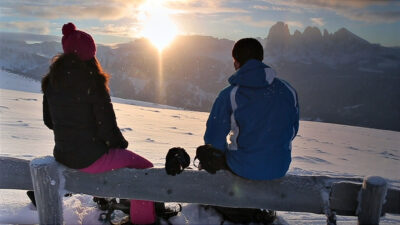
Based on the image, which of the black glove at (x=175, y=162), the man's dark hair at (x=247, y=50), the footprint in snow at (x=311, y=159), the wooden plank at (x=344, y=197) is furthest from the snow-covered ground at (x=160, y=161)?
the man's dark hair at (x=247, y=50)

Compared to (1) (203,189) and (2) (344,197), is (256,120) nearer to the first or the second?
(1) (203,189)

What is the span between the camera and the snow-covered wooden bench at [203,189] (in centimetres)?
250

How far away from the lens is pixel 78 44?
259 cm

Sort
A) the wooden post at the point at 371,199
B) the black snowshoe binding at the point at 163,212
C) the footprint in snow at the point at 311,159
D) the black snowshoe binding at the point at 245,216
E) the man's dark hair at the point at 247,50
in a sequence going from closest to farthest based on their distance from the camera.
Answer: the wooden post at the point at 371,199
the man's dark hair at the point at 247,50
the black snowshoe binding at the point at 163,212
the black snowshoe binding at the point at 245,216
the footprint in snow at the point at 311,159

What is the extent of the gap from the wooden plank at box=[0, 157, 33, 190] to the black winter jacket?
0.31 m

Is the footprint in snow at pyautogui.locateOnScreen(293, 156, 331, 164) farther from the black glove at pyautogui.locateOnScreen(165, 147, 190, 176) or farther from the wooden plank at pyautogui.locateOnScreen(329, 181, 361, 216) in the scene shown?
the black glove at pyautogui.locateOnScreen(165, 147, 190, 176)

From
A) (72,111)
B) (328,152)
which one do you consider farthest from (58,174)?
(328,152)

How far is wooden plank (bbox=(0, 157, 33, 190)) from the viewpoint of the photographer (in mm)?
2668

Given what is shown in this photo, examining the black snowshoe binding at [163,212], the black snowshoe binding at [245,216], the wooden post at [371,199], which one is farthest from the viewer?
the black snowshoe binding at [245,216]

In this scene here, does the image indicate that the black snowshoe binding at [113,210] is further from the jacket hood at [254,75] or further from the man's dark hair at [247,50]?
the man's dark hair at [247,50]

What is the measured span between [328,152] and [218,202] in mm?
9928

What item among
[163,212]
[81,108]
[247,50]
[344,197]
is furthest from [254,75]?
[163,212]

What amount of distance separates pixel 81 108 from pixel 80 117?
3.1 inches

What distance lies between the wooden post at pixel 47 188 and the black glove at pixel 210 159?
1.25 m
